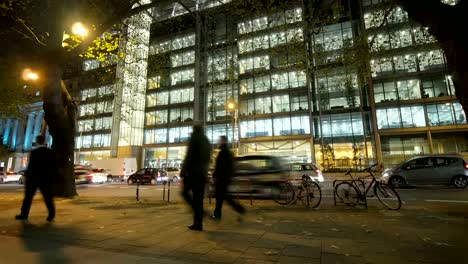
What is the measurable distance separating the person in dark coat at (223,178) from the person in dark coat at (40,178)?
3.82 metres

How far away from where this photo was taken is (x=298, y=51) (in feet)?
34.0

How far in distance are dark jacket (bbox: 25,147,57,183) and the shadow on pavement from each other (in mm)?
976

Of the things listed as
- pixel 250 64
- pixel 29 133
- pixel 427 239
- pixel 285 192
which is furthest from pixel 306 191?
pixel 29 133

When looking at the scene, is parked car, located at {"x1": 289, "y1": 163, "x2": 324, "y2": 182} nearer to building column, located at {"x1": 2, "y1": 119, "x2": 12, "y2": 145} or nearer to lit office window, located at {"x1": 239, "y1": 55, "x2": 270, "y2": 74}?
lit office window, located at {"x1": 239, "y1": 55, "x2": 270, "y2": 74}

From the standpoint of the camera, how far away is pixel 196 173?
187 inches

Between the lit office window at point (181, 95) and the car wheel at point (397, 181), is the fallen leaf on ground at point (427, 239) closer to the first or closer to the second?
the car wheel at point (397, 181)

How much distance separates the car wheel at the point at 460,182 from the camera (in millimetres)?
12602

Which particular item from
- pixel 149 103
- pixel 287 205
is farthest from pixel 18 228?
pixel 149 103

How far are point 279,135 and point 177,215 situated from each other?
99.6 feet

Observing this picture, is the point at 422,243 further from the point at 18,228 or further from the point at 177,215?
the point at 18,228

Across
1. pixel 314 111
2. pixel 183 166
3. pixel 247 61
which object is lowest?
pixel 183 166

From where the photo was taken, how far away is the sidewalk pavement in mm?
3221

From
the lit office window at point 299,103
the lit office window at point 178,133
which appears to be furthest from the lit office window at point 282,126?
the lit office window at point 178,133

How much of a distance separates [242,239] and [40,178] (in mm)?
4919
